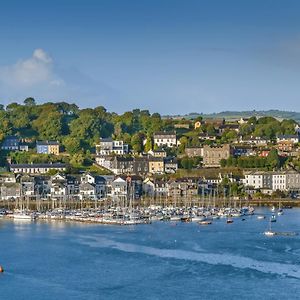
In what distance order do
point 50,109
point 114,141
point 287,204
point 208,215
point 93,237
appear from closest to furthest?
point 93,237 → point 208,215 → point 287,204 → point 114,141 → point 50,109

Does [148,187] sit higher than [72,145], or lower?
lower

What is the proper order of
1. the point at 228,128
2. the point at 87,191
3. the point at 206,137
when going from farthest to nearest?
the point at 228,128
the point at 206,137
the point at 87,191

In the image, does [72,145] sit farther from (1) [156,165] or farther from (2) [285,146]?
(2) [285,146]

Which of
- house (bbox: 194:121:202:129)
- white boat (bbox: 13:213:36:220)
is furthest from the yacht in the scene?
house (bbox: 194:121:202:129)

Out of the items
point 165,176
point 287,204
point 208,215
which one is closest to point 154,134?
point 165,176

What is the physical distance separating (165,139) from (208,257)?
2498 cm

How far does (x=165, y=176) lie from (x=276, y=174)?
4.61 metres

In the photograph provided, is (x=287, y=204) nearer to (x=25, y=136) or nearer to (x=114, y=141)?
(x=114, y=141)

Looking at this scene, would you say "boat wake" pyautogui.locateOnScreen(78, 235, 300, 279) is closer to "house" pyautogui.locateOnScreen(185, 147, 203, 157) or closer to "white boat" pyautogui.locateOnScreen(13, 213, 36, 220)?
"white boat" pyautogui.locateOnScreen(13, 213, 36, 220)

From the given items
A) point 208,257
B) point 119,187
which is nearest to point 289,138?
point 119,187

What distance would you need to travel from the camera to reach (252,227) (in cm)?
2848

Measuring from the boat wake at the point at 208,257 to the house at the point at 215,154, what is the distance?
18162 millimetres

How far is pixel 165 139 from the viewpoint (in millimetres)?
46812

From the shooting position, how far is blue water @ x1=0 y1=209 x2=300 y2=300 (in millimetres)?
18359
